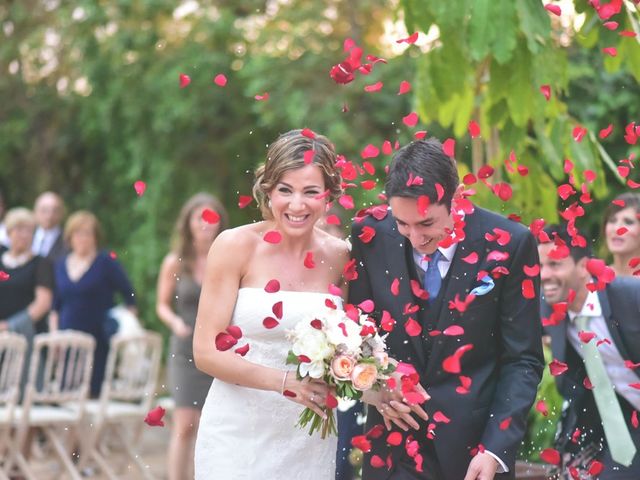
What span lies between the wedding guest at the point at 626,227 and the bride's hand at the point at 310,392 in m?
2.07

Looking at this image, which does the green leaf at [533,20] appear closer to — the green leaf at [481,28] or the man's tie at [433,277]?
the green leaf at [481,28]

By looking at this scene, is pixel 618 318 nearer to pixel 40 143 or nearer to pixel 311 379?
pixel 311 379

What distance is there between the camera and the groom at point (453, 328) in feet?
12.6

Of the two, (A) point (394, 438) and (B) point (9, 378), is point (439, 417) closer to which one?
(A) point (394, 438)

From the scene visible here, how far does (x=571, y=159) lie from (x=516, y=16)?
1.11 metres

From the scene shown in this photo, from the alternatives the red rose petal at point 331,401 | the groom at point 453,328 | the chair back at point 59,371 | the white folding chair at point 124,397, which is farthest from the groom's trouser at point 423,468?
the white folding chair at point 124,397

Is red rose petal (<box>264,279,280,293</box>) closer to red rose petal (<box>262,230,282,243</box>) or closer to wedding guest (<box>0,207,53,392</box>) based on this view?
red rose petal (<box>262,230,282,243</box>)

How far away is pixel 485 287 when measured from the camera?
153 inches

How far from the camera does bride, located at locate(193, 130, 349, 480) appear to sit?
408 cm

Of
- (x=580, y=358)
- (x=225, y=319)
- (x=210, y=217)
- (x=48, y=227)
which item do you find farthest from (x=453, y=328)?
Result: (x=48, y=227)

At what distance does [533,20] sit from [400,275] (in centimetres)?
144

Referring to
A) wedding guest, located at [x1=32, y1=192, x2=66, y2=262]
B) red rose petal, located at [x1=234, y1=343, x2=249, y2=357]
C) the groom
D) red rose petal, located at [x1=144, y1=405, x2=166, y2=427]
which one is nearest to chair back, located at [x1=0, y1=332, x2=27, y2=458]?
wedding guest, located at [x1=32, y1=192, x2=66, y2=262]

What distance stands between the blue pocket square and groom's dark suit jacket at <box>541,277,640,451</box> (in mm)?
947

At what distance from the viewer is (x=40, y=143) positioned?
14477mm
